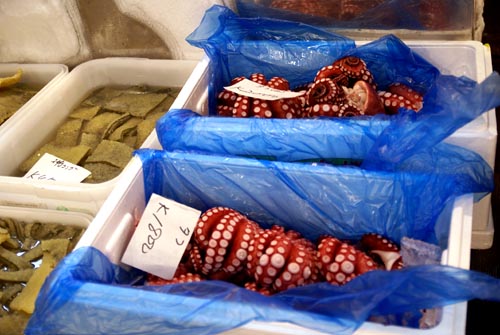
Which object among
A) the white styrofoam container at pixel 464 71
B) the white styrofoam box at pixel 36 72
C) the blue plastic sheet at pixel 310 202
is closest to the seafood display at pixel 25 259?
the blue plastic sheet at pixel 310 202

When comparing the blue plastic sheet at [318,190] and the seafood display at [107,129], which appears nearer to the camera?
the blue plastic sheet at [318,190]

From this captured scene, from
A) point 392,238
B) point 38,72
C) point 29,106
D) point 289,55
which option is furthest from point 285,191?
point 38,72

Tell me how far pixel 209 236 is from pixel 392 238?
341 mm

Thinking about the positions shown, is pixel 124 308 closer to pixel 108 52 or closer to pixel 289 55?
pixel 289 55

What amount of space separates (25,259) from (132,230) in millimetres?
331

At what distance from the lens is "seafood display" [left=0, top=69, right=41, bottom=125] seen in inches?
62.3

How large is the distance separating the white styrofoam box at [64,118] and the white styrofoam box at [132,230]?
8.1 inches

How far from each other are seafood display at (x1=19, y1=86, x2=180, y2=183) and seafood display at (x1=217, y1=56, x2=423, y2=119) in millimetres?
358

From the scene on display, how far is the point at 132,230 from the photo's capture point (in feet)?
3.33

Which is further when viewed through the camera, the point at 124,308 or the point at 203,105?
the point at 203,105

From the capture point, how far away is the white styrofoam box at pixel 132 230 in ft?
2.30

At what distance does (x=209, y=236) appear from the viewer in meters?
0.97

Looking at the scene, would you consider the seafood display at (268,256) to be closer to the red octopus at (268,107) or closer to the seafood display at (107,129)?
the red octopus at (268,107)

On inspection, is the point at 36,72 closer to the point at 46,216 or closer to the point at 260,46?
the point at 46,216
